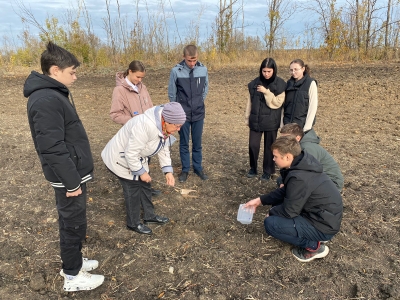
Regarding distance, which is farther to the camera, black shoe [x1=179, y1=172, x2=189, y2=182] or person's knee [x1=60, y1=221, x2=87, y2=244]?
Answer: black shoe [x1=179, y1=172, x2=189, y2=182]

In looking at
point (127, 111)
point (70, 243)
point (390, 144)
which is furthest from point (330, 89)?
point (70, 243)

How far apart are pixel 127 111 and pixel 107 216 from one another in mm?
1251

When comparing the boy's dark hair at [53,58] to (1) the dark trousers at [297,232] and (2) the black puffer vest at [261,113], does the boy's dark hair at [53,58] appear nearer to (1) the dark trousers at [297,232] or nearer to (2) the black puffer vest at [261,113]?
(1) the dark trousers at [297,232]

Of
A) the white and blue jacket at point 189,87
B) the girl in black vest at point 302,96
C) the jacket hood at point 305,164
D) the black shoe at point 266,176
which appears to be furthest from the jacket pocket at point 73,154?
the black shoe at point 266,176

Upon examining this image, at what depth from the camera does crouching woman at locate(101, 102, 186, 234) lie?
2.79 meters

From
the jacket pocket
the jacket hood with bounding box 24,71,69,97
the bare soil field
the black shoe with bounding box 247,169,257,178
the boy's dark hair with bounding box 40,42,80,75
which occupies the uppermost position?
the boy's dark hair with bounding box 40,42,80,75

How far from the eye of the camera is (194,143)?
15.2 ft

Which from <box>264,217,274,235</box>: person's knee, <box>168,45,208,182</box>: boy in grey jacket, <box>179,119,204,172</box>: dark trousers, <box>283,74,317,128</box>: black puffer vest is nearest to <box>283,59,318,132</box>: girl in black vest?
<box>283,74,317,128</box>: black puffer vest

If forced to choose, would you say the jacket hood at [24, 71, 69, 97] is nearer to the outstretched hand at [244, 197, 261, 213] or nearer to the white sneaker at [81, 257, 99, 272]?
the white sneaker at [81, 257, 99, 272]

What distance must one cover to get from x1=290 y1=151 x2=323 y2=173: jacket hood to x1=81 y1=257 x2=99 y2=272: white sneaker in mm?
1905

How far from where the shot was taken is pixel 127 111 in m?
3.93

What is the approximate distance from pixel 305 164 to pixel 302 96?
1.60 meters

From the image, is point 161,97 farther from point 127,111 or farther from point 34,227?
point 34,227

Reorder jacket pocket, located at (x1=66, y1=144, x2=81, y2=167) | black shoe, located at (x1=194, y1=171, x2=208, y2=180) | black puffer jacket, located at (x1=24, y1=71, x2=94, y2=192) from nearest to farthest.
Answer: black puffer jacket, located at (x1=24, y1=71, x2=94, y2=192)
jacket pocket, located at (x1=66, y1=144, x2=81, y2=167)
black shoe, located at (x1=194, y1=171, x2=208, y2=180)
